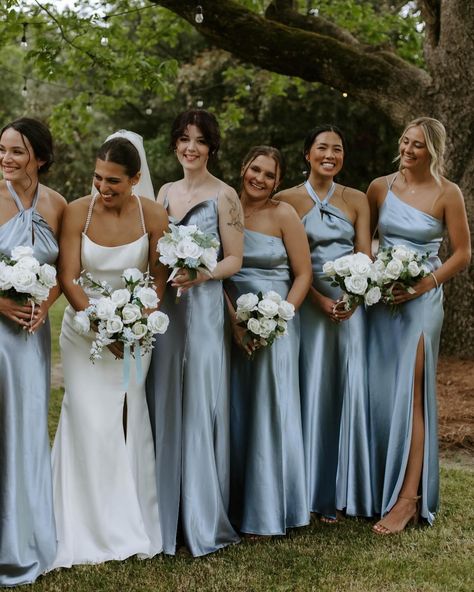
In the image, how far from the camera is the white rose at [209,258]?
448 centimetres

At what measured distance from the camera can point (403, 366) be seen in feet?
17.5

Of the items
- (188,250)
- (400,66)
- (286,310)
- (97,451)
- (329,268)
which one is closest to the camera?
(188,250)

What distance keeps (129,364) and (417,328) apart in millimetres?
2013

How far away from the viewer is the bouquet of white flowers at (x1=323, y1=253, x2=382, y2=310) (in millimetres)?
4957

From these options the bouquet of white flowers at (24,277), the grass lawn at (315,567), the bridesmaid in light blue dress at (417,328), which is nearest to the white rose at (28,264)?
the bouquet of white flowers at (24,277)

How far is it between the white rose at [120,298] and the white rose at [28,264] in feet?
1.49

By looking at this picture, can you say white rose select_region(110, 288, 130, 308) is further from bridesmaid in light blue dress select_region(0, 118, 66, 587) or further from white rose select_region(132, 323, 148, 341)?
bridesmaid in light blue dress select_region(0, 118, 66, 587)

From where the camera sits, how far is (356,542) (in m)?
5.04

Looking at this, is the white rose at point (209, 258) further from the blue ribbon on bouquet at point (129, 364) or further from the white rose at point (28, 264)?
the white rose at point (28, 264)

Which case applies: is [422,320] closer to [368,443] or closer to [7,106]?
[368,443]

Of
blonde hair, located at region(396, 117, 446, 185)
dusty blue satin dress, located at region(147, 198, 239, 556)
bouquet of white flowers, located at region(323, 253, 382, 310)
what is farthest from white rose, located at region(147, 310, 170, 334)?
blonde hair, located at region(396, 117, 446, 185)

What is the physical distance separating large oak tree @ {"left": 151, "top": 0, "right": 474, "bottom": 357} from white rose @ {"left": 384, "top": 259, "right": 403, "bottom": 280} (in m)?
5.75

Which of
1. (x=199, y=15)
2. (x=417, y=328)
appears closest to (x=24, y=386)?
(x=417, y=328)

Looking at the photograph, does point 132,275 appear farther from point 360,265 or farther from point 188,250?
point 360,265
